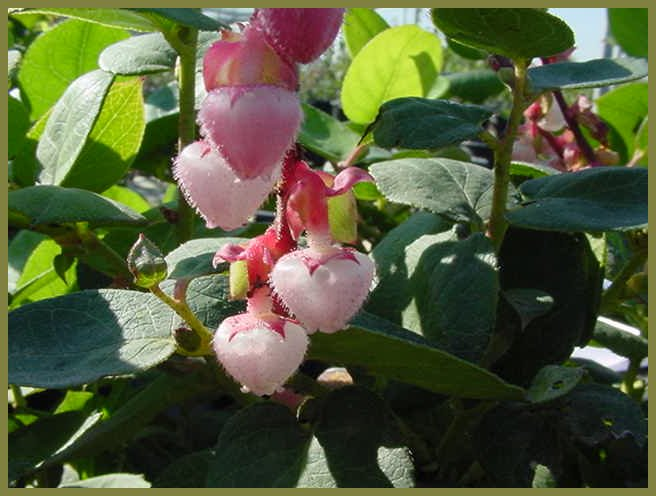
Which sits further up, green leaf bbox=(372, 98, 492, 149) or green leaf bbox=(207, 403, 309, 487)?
green leaf bbox=(372, 98, 492, 149)

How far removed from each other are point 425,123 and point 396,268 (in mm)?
96

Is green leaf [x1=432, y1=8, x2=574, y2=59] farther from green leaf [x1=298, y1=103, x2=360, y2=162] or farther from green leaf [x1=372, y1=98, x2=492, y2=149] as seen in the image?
green leaf [x1=298, y1=103, x2=360, y2=162]

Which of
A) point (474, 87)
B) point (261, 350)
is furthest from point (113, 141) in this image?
point (474, 87)

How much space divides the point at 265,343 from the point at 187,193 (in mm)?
75

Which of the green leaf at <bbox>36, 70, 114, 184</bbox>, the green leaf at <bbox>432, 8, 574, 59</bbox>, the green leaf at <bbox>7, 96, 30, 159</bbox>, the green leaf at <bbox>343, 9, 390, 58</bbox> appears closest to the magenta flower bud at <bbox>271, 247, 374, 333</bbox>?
the green leaf at <bbox>432, 8, 574, 59</bbox>

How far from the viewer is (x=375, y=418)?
1.73 ft

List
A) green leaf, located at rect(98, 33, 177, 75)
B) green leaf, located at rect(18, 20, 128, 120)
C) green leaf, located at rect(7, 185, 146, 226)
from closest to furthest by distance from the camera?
green leaf, located at rect(7, 185, 146, 226) < green leaf, located at rect(98, 33, 177, 75) < green leaf, located at rect(18, 20, 128, 120)

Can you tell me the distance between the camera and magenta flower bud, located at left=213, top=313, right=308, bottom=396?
15.9 inches

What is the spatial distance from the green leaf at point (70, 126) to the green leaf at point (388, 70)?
0.91 feet

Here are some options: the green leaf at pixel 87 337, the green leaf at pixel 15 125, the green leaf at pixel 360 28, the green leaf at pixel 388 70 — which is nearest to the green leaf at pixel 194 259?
the green leaf at pixel 87 337

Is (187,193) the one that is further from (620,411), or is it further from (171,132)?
→ (171,132)

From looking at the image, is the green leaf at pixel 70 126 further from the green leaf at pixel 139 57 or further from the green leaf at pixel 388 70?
the green leaf at pixel 388 70

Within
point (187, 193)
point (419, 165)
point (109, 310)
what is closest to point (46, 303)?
point (109, 310)

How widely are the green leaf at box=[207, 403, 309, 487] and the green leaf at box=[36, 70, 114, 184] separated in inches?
9.4
